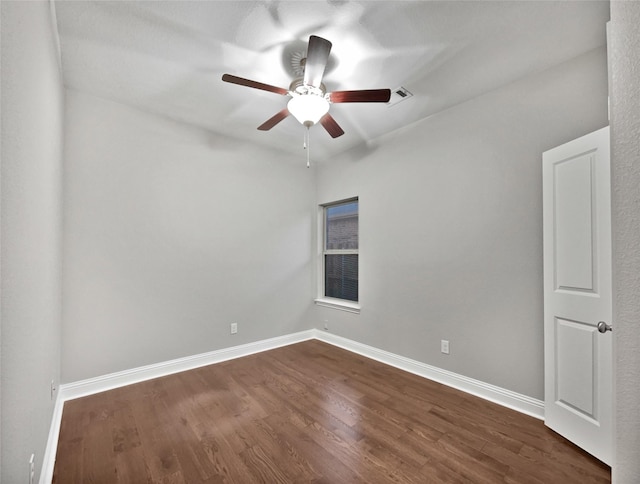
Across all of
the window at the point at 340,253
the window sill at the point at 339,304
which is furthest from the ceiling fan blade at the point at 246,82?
the window sill at the point at 339,304

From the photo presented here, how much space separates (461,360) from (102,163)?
3.89 meters

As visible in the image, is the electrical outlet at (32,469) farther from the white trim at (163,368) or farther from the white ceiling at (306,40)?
the white ceiling at (306,40)

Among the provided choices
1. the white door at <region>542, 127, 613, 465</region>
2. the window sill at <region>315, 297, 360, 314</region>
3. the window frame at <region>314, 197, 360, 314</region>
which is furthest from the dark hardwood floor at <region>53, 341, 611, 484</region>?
the window frame at <region>314, 197, 360, 314</region>

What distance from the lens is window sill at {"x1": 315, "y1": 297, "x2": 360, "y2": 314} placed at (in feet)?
12.3

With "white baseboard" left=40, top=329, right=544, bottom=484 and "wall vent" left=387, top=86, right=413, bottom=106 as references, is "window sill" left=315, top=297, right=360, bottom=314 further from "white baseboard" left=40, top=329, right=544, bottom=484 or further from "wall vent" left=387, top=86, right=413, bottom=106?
"wall vent" left=387, top=86, right=413, bottom=106

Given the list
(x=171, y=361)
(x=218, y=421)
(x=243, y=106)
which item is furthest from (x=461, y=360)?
(x=243, y=106)

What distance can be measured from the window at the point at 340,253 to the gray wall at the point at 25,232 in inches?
119

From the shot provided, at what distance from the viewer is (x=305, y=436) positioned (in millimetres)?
1958

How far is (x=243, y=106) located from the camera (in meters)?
2.80

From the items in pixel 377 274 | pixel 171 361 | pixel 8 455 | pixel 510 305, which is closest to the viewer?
pixel 8 455

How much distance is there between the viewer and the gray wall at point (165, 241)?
2.55 metres

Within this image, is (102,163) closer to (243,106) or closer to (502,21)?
(243,106)

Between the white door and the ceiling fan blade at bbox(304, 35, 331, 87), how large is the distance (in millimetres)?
1799

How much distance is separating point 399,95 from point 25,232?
2.78 m
